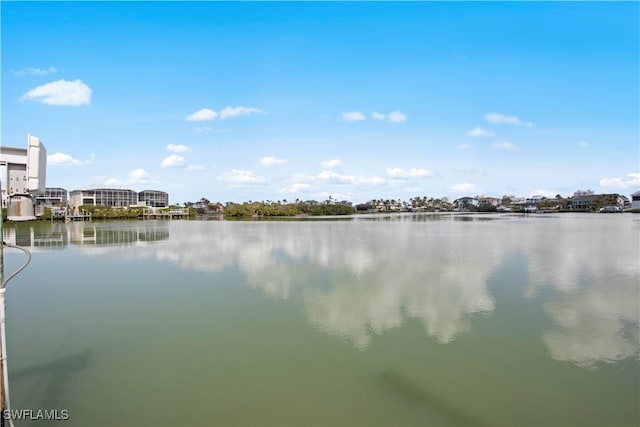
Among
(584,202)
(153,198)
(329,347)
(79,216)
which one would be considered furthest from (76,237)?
(584,202)

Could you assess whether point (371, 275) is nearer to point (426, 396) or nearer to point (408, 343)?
point (408, 343)

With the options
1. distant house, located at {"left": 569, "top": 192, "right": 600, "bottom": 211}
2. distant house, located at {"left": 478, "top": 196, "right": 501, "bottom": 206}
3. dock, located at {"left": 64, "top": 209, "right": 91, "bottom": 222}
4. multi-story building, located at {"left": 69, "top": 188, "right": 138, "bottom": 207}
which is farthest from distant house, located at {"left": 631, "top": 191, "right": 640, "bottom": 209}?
multi-story building, located at {"left": 69, "top": 188, "right": 138, "bottom": 207}

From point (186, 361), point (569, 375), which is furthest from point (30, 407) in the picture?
point (569, 375)

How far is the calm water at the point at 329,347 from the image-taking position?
4.08 meters

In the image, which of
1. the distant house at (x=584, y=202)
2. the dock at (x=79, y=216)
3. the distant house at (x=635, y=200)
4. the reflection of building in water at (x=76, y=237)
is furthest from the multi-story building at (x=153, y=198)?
the distant house at (x=635, y=200)

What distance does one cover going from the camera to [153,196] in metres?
94.2

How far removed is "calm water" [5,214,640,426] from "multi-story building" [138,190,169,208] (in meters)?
87.0

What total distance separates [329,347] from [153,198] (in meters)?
98.2

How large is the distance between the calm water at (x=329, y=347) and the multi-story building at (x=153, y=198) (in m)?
87.0

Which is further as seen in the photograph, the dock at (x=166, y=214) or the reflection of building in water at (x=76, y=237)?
the dock at (x=166, y=214)

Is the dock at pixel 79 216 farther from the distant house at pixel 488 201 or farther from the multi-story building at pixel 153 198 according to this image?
the distant house at pixel 488 201

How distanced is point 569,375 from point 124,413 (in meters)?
5.37

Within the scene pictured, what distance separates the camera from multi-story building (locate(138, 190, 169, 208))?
301ft

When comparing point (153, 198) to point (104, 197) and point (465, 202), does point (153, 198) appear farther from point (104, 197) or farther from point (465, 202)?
point (465, 202)
